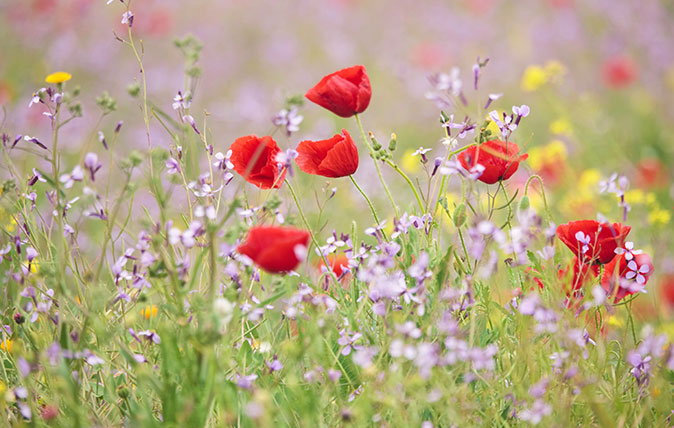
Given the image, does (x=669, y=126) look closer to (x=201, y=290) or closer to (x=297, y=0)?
(x=201, y=290)

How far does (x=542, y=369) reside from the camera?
105 cm

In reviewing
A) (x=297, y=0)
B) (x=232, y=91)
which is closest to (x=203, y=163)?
(x=232, y=91)

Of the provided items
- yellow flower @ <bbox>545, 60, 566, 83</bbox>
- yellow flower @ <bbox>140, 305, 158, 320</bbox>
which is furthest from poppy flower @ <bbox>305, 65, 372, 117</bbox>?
yellow flower @ <bbox>545, 60, 566, 83</bbox>

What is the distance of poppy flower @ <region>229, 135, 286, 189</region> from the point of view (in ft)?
3.74

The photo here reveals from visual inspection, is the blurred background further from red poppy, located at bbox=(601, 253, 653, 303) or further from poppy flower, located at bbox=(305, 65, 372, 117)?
poppy flower, located at bbox=(305, 65, 372, 117)

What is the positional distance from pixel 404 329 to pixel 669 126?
334 cm

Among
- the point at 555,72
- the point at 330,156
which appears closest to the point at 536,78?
the point at 555,72

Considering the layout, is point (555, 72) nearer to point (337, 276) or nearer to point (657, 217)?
point (657, 217)

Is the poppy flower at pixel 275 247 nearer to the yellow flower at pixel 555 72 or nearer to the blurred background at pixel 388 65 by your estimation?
the blurred background at pixel 388 65

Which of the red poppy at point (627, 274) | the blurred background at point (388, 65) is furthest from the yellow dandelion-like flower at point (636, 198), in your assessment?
the red poppy at point (627, 274)

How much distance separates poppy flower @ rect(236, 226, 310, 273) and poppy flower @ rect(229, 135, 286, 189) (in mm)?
249

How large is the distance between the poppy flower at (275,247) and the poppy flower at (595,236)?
50 cm

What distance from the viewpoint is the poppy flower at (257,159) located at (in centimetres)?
114

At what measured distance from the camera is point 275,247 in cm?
86
